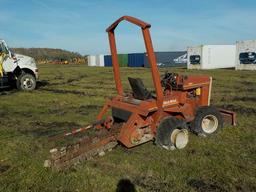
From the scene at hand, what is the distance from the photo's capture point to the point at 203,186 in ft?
15.1

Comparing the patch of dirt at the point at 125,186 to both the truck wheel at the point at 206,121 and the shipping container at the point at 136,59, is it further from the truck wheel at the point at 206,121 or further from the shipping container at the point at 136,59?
the shipping container at the point at 136,59

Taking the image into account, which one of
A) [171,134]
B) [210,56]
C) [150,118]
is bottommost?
[171,134]

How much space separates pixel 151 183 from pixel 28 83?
40.9 ft

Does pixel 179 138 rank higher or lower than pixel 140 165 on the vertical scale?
higher

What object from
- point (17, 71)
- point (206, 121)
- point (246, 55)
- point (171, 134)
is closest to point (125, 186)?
point (171, 134)

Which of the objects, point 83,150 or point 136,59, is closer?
point 83,150

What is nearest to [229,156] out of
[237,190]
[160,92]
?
[237,190]

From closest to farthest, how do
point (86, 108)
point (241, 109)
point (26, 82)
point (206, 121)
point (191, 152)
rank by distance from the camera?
point (191, 152), point (206, 121), point (241, 109), point (86, 108), point (26, 82)

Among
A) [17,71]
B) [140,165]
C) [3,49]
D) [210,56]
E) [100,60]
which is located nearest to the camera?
[140,165]

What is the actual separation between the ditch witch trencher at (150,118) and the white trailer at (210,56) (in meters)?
30.1

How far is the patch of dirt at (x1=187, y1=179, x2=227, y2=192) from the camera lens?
4.50 meters

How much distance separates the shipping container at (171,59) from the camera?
47.6 m

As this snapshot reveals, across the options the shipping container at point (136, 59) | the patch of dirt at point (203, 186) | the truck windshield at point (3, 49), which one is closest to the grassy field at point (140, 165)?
the patch of dirt at point (203, 186)

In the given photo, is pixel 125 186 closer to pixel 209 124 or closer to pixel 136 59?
pixel 209 124
